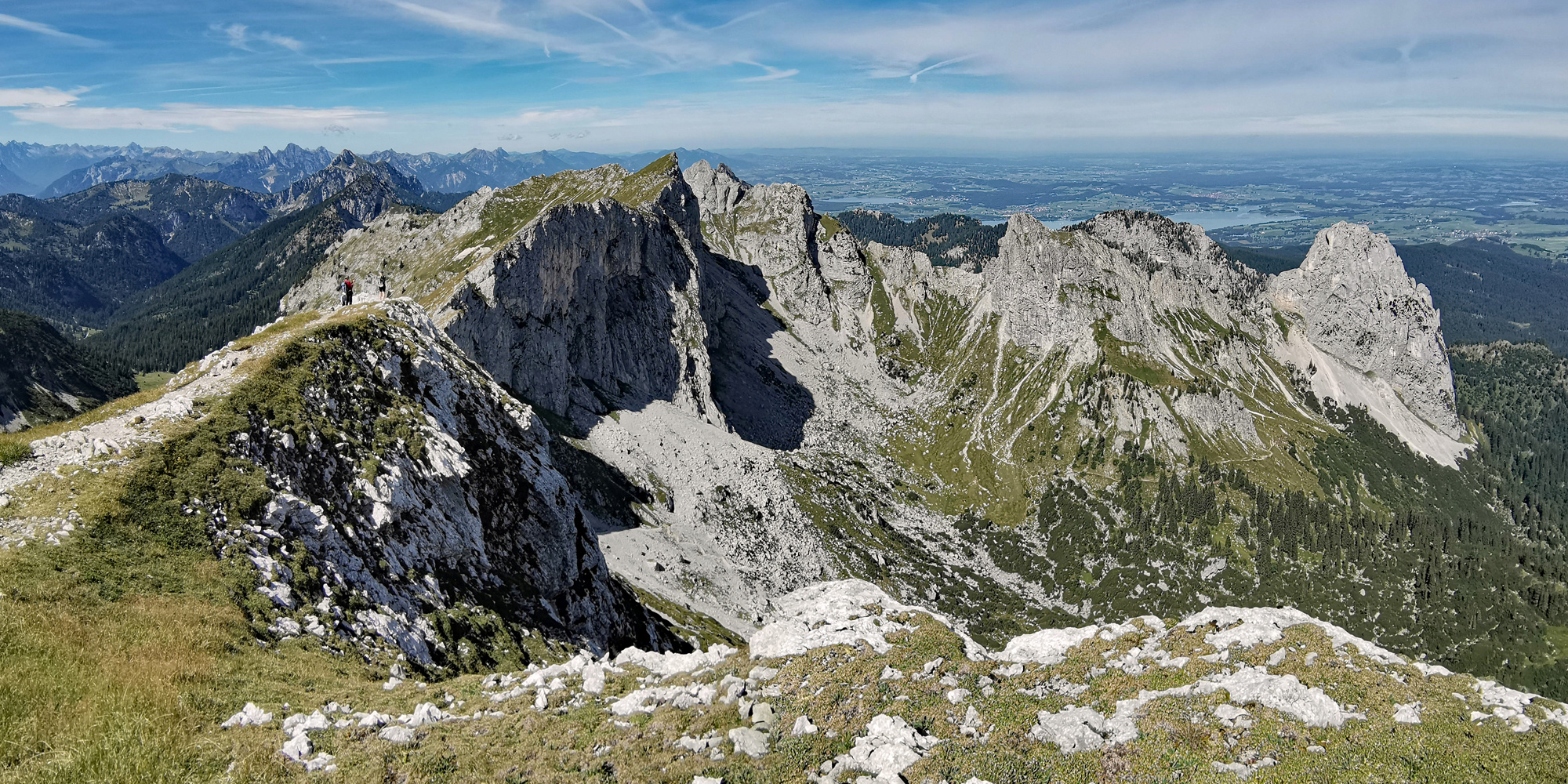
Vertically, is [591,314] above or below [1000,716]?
above

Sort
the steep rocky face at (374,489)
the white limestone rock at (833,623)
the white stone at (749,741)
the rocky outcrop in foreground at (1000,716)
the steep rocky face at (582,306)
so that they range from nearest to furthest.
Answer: the rocky outcrop in foreground at (1000,716), the white stone at (749,741), the white limestone rock at (833,623), the steep rocky face at (374,489), the steep rocky face at (582,306)

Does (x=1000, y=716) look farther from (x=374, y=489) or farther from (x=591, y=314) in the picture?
(x=591, y=314)

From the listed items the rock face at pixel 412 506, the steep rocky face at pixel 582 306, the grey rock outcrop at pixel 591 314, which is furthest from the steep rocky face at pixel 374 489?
the grey rock outcrop at pixel 591 314

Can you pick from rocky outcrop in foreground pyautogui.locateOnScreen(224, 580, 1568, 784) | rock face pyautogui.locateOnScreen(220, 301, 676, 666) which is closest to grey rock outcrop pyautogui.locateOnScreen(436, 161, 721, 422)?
rock face pyautogui.locateOnScreen(220, 301, 676, 666)

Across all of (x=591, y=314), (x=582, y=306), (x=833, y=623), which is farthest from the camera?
(x=591, y=314)

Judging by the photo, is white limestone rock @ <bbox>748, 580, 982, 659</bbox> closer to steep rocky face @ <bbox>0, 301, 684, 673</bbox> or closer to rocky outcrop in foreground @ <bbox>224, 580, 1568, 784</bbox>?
rocky outcrop in foreground @ <bbox>224, 580, 1568, 784</bbox>

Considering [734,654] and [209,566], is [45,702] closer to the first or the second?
[209,566]

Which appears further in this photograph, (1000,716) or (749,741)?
(1000,716)

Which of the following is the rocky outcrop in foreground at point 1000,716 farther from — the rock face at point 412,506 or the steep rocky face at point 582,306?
the steep rocky face at point 582,306

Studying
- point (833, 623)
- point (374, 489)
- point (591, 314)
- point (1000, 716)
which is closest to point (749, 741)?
point (1000, 716)

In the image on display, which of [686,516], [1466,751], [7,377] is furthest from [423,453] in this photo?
[7,377]

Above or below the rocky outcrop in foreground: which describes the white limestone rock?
below
